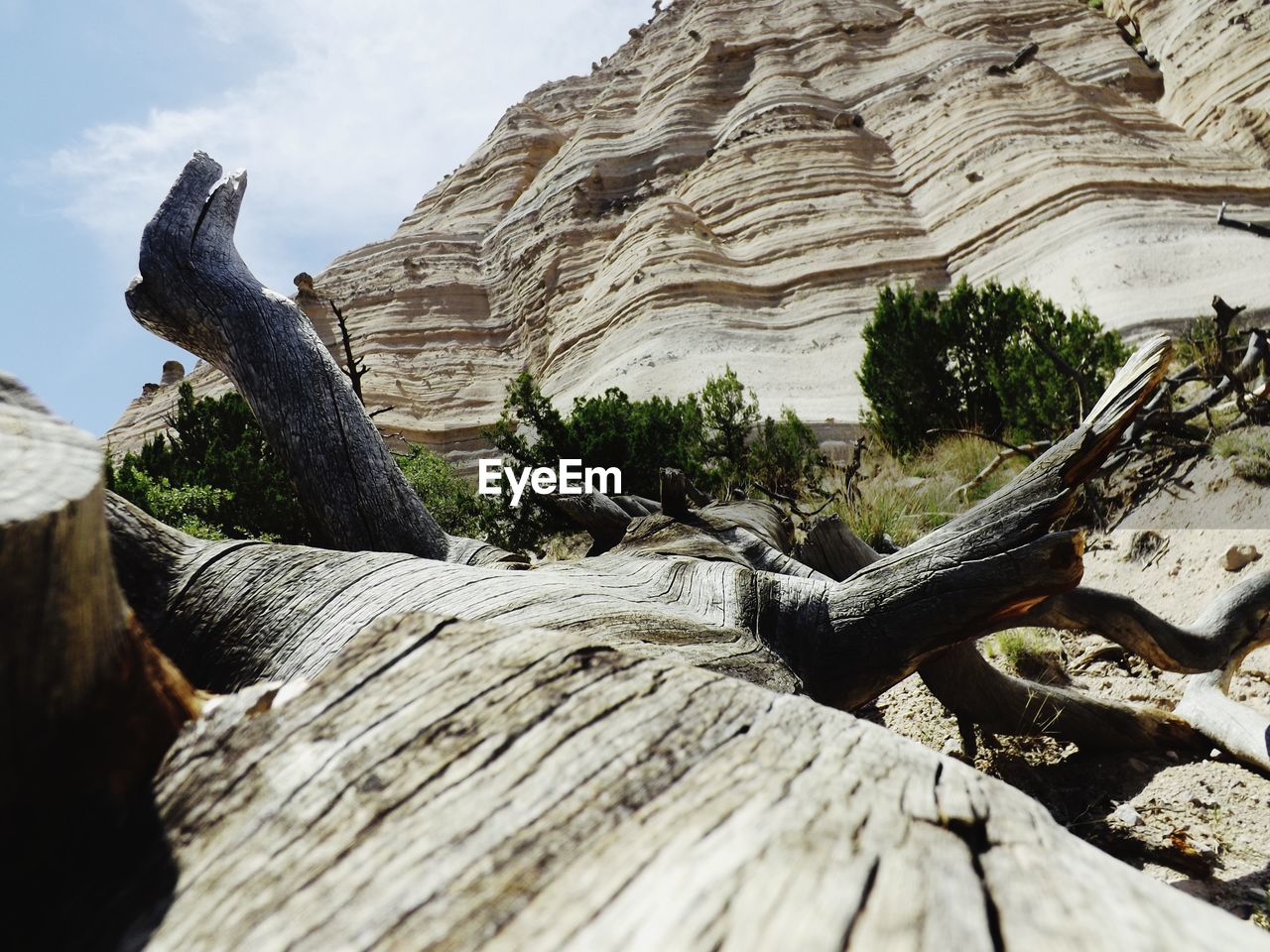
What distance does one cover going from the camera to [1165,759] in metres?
3.79

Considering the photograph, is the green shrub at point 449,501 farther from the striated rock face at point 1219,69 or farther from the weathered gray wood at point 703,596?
the striated rock face at point 1219,69

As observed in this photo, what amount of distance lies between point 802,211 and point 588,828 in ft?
80.8

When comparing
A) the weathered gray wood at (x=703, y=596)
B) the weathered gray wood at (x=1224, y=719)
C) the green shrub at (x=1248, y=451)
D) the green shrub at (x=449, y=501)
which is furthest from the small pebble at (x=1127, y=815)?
the green shrub at (x=449, y=501)

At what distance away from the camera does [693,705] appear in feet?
3.58

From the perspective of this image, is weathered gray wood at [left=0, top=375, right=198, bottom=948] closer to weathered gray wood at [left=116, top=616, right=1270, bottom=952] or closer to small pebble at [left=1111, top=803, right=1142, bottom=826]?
weathered gray wood at [left=116, top=616, right=1270, bottom=952]

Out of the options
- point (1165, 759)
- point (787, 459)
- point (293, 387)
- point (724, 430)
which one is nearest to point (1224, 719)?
point (1165, 759)

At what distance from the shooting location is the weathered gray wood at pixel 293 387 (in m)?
3.43

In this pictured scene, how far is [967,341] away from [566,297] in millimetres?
→ 15662

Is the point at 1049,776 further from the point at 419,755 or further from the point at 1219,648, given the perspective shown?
the point at 419,755

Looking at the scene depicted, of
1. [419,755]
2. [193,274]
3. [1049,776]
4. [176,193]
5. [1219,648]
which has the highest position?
[176,193]

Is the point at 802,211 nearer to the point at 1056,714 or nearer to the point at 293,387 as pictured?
the point at 1056,714

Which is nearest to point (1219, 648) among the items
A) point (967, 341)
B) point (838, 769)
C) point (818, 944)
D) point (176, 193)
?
point (838, 769)

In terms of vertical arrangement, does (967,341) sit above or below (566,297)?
below

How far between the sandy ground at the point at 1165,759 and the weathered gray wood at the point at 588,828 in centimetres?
258
